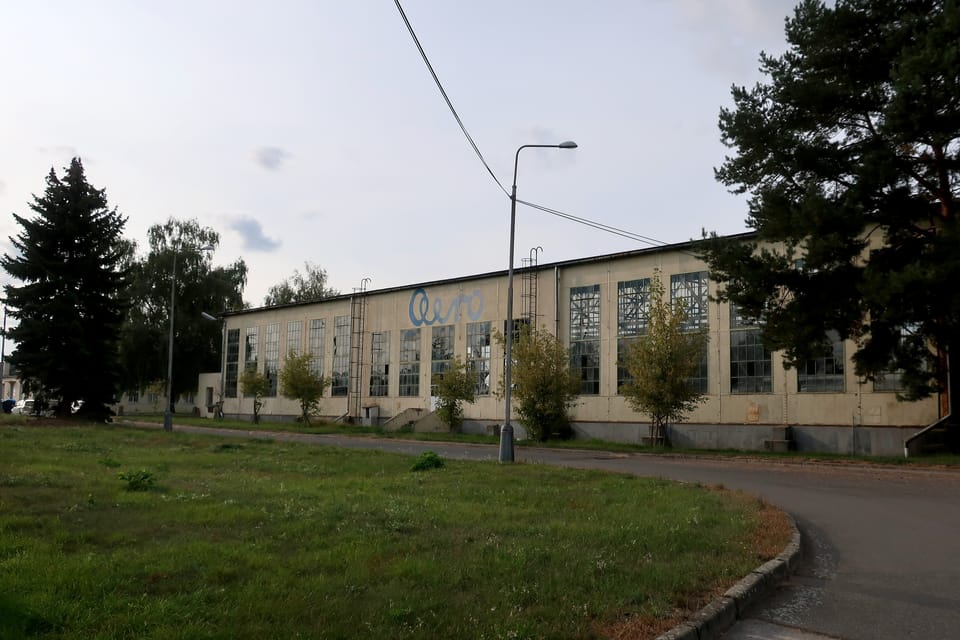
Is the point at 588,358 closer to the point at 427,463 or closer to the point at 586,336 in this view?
the point at 586,336

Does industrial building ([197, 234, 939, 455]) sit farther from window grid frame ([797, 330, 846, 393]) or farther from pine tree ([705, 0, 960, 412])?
pine tree ([705, 0, 960, 412])

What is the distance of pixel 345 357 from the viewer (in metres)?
57.4

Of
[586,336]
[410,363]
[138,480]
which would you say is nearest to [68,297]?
[410,363]

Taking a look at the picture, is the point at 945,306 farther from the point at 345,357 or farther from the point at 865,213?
the point at 345,357

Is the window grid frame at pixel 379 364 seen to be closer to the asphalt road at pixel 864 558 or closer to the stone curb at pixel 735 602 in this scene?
the asphalt road at pixel 864 558

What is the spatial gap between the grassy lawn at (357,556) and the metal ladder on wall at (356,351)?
4112 centimetres

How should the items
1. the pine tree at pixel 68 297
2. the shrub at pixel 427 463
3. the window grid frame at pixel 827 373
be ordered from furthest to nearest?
the pine tree at pixel 68 297
the window grid frame at pixel 827 373
the shrub at pixel 427 463

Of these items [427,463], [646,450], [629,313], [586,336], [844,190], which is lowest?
[646,450]

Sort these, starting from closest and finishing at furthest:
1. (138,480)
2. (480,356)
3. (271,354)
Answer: (138,480) < (480,356) < (271,354)

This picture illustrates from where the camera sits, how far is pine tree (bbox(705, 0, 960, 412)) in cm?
2225

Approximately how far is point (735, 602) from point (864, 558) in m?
3.74

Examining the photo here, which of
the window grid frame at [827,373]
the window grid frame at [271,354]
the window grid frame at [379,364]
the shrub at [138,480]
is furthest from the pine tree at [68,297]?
the window grid frame at [827,373]

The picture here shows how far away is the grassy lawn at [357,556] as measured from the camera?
215 inches

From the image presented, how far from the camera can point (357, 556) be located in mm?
7516
